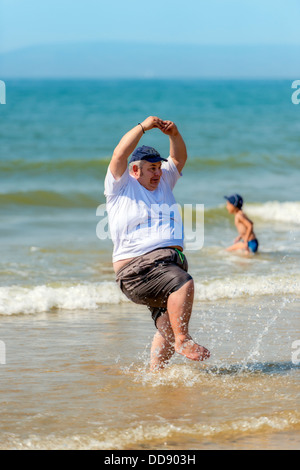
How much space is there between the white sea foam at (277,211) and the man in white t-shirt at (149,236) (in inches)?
387

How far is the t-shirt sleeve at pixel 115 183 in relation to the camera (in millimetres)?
4918

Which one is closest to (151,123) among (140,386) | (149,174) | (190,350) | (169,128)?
(169,128)

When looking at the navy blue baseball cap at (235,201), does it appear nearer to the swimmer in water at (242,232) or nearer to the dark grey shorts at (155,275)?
the swimmer in water at (242,232)

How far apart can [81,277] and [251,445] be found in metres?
5.58

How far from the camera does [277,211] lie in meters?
15.5

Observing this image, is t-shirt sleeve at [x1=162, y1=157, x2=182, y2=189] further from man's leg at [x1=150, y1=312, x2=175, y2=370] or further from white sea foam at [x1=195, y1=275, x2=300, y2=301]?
white sea foam at [x1=195, y1=275, x2=300, y2=301]

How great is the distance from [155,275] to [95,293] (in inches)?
139

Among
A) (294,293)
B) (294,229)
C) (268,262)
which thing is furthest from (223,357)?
(294,229)

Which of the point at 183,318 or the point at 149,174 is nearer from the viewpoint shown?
the point at 183,318

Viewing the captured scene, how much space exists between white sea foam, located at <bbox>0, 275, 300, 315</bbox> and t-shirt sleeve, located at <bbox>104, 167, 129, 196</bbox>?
3.08m

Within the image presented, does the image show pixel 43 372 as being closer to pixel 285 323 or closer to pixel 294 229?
pixel 285 323

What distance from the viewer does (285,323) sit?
7.01 meters

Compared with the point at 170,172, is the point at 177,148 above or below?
above

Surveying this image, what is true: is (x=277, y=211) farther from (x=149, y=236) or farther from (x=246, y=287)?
(x=149, y=236)
